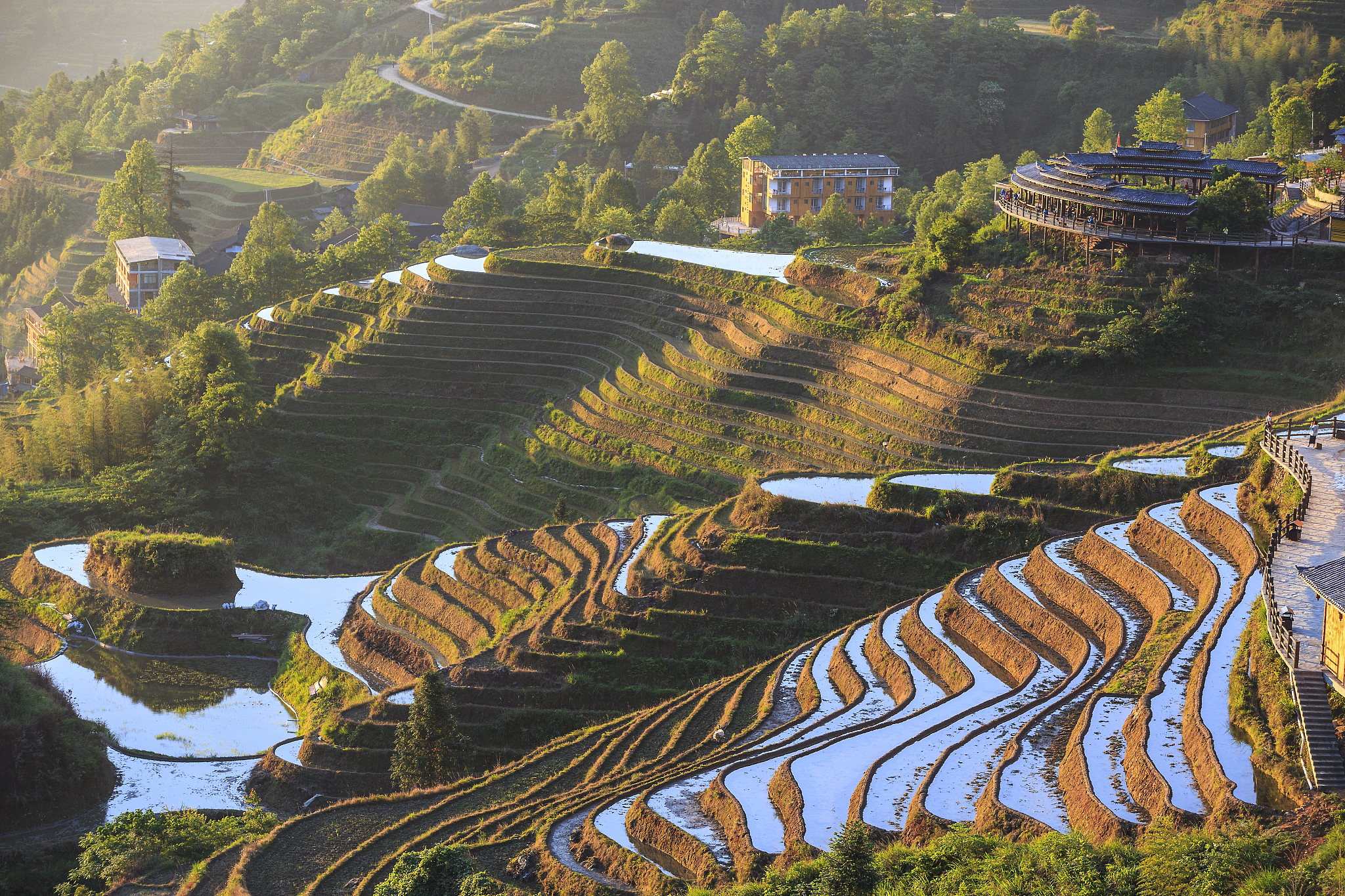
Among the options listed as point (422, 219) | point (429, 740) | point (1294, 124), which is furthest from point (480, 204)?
point (429, 740)

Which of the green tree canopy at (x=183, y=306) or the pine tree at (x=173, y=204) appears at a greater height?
the pine tree at (x=173, y=204)

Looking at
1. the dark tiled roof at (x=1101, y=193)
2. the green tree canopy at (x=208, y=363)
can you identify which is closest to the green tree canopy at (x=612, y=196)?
the green tree canopy at (x=208, y=363)

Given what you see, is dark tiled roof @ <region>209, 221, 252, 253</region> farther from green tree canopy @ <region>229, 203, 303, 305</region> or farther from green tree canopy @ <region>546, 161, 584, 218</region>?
green tree canopy @ <region>546, 161, 584, 218</region>

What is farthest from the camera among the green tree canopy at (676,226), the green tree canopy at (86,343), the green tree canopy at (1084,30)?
the green tree canopy at (1084,30)

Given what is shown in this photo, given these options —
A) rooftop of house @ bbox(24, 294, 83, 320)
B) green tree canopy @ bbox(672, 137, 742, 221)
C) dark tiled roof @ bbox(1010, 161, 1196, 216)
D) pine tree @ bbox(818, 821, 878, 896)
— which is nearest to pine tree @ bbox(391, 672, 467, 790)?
pine tree @ bbox(818, 821, 878, 896)

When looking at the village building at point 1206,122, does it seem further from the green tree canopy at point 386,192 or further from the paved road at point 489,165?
the green tree canopy at point 386,192
